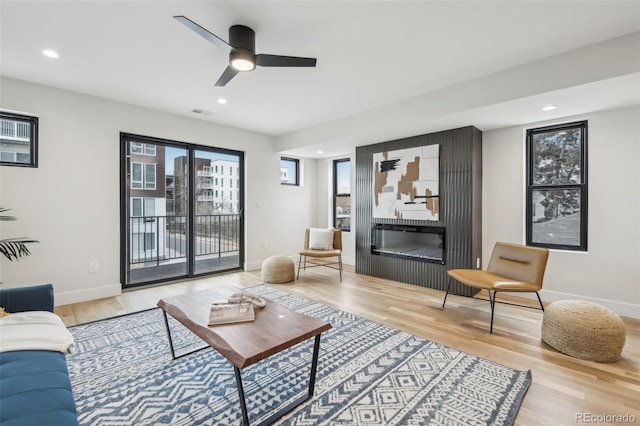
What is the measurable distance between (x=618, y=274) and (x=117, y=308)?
5.53 m

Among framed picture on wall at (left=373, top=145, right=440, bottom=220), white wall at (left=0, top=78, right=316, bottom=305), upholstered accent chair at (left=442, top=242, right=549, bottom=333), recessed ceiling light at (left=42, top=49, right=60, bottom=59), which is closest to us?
recessed ceiling light at (left=42, top=49, right=60, bottom=59)

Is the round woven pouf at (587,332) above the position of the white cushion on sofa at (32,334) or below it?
below

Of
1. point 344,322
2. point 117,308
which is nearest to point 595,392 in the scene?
point 344,322

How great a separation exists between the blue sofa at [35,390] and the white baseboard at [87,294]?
7.87 feet

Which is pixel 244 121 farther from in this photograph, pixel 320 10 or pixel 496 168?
pixel 496 168

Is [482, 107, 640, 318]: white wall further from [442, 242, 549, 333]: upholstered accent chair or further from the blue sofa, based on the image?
the blue sofa

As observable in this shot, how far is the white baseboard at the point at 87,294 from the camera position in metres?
3.31

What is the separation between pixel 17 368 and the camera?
4.31 feet

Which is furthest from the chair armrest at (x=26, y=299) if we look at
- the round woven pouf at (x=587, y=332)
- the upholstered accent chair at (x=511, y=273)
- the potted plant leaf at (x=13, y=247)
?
the round woven pouf at (x=587, y=332)

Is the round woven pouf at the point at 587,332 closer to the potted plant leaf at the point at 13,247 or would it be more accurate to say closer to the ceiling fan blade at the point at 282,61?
the ceiling fan blade at the point at 282,61

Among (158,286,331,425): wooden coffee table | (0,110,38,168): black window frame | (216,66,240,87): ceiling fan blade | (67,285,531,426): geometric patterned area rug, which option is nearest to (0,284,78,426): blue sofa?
(67,285,531,426): geometric patterned area rug

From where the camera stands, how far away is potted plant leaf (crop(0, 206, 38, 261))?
2814mm

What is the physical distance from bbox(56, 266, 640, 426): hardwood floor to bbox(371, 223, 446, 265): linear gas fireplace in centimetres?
46

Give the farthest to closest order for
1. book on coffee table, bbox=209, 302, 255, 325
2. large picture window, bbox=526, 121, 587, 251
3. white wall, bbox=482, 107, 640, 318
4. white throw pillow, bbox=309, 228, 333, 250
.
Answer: white throw pillow, bbox=309, 228, 333, 250
large picture window, bbox=526, 121, 587, 251
white wall, bbox=482, 107, 640, 318
book on coffee table, bbox=209, 302, 255, 325
